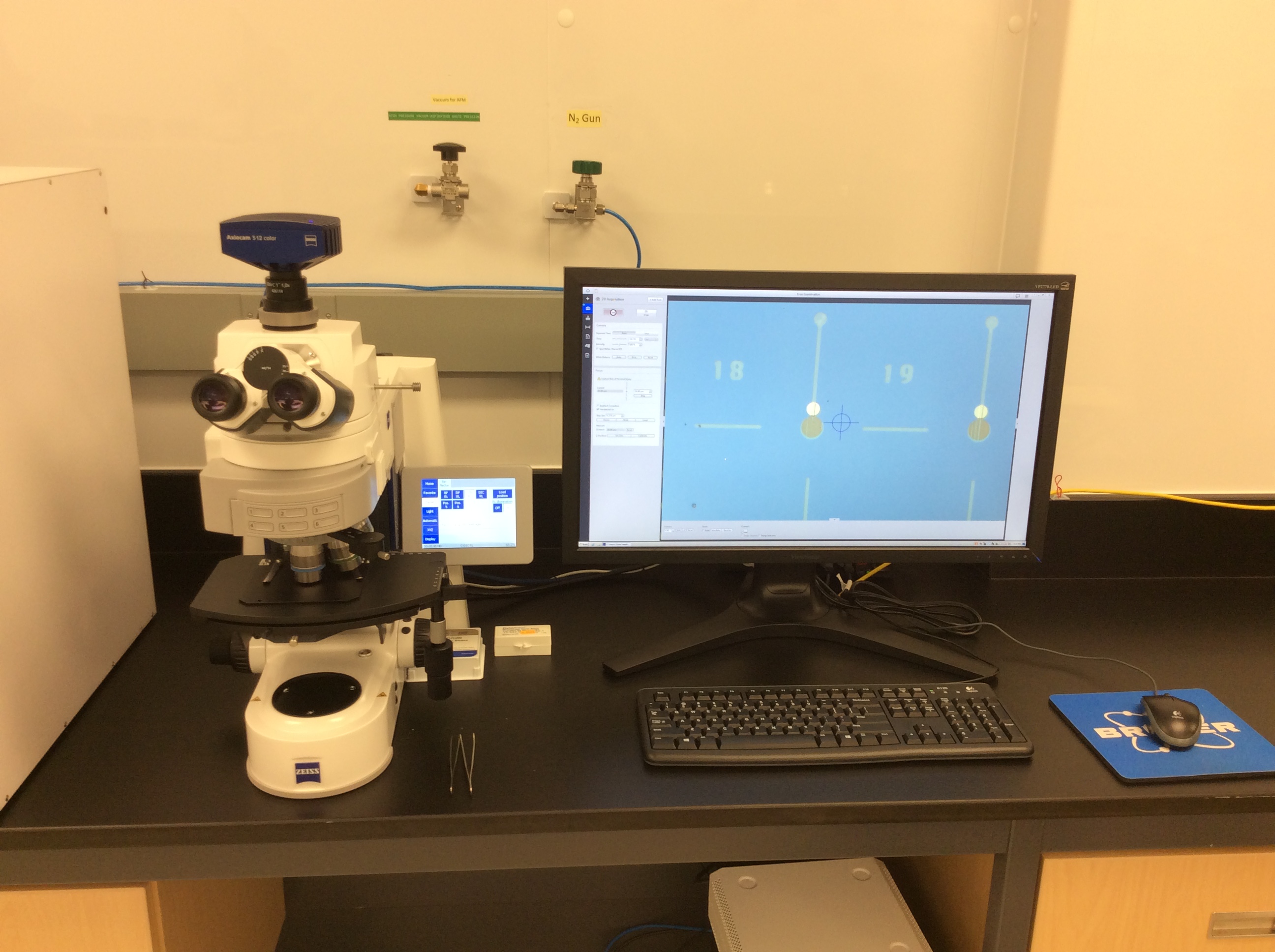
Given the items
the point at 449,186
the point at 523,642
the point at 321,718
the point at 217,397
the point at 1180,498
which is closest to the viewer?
the point at 217,397

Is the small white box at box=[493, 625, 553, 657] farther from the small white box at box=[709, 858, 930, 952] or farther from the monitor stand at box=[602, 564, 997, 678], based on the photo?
the small white box at box=[709, 858, 930, 952]

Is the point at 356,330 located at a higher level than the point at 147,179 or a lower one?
lower

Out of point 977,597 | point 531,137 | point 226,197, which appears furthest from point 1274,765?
point 226,197

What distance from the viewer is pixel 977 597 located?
156 centimetres

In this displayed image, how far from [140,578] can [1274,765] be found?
1494 mm

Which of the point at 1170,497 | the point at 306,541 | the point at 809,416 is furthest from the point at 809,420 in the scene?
the point at 1170,497

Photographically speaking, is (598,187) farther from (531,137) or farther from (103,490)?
(103,490)

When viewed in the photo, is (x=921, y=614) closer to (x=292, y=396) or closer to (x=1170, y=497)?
(x=1170, y=497)

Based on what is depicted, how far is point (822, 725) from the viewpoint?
1.14m

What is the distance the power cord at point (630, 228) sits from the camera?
5.14 feet

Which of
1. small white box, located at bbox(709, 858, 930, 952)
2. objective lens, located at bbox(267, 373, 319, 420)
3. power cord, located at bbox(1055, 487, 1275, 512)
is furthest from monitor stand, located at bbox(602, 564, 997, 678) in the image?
objective lens, located at bbox(267, 373, 319, 420)

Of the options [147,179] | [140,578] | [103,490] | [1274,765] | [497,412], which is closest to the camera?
[1274,765]

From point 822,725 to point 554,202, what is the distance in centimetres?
92

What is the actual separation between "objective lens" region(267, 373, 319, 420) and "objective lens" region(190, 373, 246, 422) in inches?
1.1
